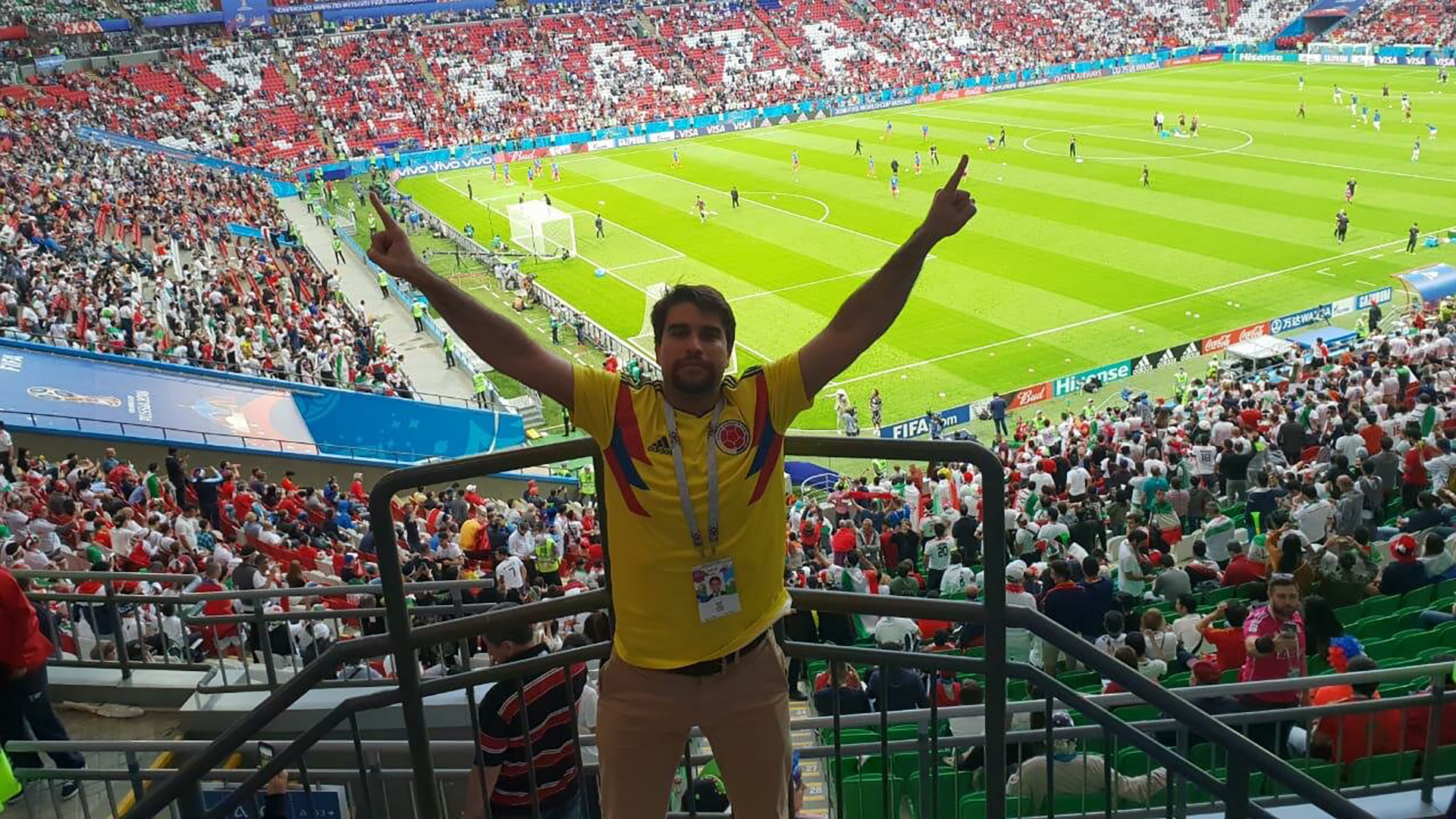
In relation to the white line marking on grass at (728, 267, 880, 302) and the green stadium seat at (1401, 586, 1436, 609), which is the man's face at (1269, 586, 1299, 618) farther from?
the white line marking on grass at (728, 267, 880, 302)

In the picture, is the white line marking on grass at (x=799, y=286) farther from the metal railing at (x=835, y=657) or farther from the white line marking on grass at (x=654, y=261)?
the metal railing at (x=835, y=657)

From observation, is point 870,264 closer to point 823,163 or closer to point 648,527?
point 823,163

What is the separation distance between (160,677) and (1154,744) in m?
8.16

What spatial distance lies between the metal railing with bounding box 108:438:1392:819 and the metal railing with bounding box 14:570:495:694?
402 cm

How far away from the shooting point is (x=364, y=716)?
776 centimetres

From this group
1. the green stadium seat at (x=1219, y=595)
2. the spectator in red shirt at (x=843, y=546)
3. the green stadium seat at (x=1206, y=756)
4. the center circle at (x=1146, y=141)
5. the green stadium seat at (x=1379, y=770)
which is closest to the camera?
the green stadium seat at (x=1206, y=756)

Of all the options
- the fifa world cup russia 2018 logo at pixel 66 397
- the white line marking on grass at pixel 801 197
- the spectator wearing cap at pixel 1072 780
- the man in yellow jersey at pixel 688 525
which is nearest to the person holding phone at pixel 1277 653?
the spectator wearing cap at pixel 1072 780

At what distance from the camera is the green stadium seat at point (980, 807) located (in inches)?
239

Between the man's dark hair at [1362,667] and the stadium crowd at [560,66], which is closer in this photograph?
the man's dark hair at [1362,667]

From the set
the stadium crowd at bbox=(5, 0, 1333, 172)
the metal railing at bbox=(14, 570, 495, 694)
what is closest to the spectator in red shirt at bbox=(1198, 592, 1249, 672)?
the metal railing at bbox=(14, 570, 495, 694)

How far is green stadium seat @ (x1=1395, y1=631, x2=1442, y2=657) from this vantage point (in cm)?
841

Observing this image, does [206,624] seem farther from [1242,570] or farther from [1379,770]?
[1242,570]

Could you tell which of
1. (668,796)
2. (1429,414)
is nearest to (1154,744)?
(668,796)

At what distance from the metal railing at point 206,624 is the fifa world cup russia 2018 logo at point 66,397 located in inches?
464
